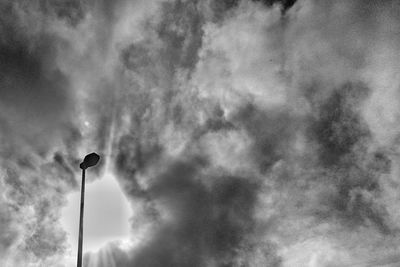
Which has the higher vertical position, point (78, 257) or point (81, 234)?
point (81, 234)

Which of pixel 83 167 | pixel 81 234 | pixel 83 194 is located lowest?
pixel 81 234

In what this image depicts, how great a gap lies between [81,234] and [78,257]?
84 centimetres

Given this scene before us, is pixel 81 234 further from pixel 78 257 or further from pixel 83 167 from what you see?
pixel 83 167

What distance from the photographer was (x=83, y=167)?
10.6 meters

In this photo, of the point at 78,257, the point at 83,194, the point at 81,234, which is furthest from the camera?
the point at 83,194

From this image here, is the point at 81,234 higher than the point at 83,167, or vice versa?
the point at 83,167

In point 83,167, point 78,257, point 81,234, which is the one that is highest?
point 83,167

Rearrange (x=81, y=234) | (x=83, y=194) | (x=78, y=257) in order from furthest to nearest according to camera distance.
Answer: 1. (x=83, y=194)
2. (x=81, y=234)
3. (x=78, y=257)

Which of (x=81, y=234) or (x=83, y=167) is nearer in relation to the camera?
(x=81, y=234)

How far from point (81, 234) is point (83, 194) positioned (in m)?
1.31

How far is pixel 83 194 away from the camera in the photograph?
10.3 meters

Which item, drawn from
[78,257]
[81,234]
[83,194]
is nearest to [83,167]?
[83,194]

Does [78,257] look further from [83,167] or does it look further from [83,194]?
[83,167]

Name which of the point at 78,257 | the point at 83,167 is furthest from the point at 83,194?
the point at 78,257
